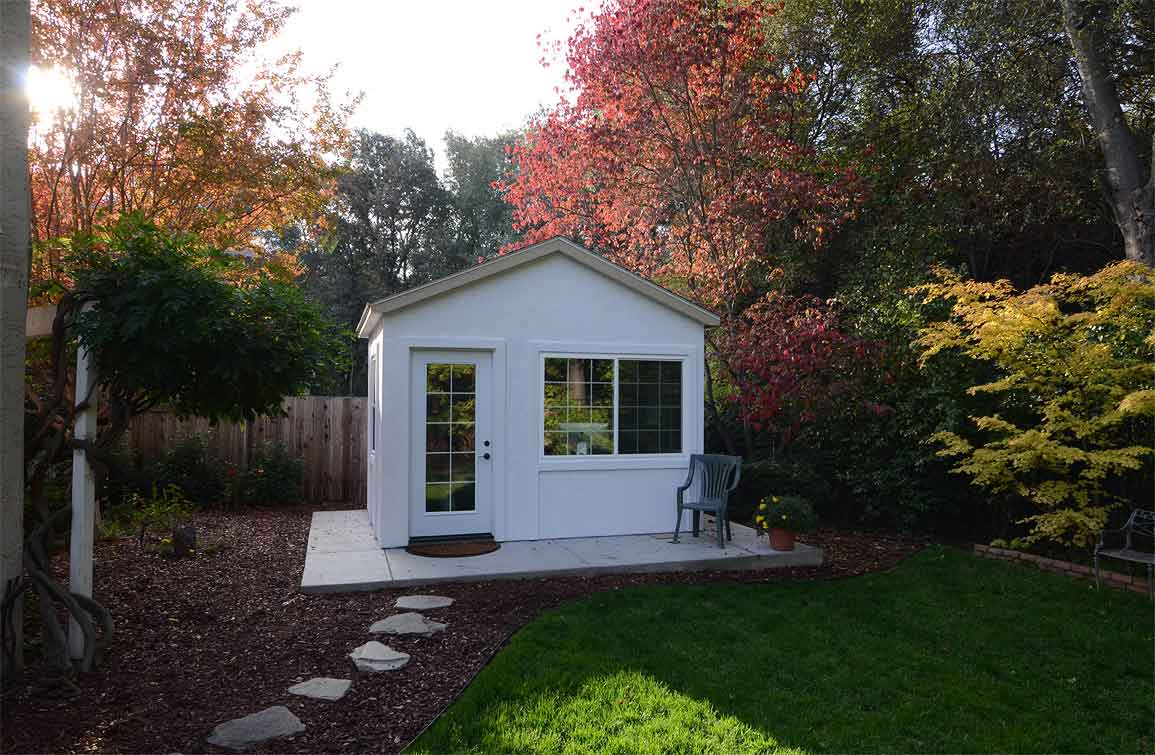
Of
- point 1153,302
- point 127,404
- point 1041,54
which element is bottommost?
point 127,404

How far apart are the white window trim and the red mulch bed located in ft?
5.27

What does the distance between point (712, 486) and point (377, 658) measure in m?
4.39

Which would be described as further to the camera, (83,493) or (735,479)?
(735,479)

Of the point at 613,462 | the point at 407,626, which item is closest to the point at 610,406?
the point at 613,462

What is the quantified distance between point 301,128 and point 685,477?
22.1 feet

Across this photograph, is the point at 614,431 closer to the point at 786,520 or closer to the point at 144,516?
the point at 786,520

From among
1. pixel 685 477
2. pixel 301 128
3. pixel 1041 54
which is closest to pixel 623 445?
pixel 685 477

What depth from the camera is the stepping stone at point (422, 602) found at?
209 inches

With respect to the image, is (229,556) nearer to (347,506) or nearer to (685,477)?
(347,506)

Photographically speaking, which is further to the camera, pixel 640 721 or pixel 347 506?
pixel 347 506

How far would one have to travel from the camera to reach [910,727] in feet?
11.6

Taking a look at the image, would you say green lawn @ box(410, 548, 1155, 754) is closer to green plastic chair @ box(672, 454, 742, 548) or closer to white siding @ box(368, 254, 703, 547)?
green plastic chair @ box(672, 454, 742, 548)

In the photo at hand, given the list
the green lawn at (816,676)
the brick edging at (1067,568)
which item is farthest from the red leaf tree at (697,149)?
the green lawn at (816,676)

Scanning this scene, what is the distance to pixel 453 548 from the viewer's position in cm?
701
